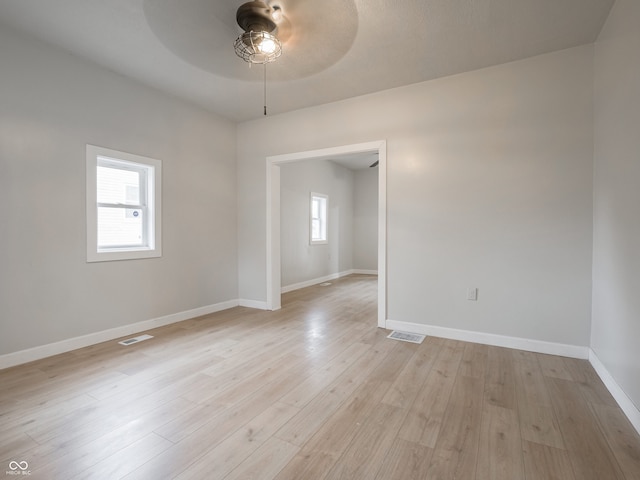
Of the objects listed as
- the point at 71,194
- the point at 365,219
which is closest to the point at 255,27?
the point at 71,194

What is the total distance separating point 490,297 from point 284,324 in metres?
2.34

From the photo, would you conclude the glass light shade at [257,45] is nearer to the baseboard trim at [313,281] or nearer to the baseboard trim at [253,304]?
the baseboard trim at [253,304]

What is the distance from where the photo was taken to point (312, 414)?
1924 millimetres

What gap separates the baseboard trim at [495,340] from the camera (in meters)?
2.78

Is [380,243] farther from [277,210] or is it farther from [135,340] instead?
[135,340]

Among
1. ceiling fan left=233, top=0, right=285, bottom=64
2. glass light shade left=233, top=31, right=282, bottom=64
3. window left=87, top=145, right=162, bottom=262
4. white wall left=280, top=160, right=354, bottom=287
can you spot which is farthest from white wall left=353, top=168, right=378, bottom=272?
ceiling fan left=233, top=0, right=285, bottom=64

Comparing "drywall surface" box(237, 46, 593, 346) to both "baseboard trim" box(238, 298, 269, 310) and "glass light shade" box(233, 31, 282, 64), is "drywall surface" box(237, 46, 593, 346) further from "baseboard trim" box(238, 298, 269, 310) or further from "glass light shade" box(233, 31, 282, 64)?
"baseboard trim" box(238, 298, 269, 310)

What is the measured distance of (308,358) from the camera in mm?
2783

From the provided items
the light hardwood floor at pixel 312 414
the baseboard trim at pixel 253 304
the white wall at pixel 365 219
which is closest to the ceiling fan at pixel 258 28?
the light hardwood floor at pixel 312 414

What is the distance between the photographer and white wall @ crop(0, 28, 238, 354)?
2.58m

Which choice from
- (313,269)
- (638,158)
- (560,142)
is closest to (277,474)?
(638,158)

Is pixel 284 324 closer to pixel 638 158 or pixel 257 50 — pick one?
pixel 257 50

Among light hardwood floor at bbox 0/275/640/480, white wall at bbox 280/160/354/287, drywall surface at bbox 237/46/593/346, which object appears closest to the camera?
light hardwood floor at bbox 0/275/640/480

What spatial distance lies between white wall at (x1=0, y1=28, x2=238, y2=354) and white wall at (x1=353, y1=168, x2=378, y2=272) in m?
5.32
